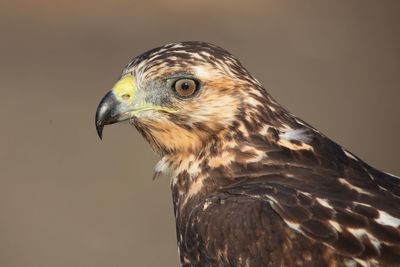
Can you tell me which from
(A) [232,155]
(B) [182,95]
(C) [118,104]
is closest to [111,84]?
(C) [118,104]

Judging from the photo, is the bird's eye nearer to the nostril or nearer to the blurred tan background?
the nostril

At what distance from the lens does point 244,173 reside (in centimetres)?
373

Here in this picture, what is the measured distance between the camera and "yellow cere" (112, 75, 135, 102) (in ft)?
13.0

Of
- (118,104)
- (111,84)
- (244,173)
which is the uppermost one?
(118,104)

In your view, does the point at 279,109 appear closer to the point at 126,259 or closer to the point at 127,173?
the point at 126,259

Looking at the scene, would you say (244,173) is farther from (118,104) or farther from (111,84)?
(111,84)

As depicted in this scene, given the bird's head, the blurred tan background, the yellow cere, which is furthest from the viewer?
the blurred tan background

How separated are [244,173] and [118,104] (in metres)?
0.66

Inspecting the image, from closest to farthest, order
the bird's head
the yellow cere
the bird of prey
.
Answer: the bird of prey < the bird's head < the yellow cere

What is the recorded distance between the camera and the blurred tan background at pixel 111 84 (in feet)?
24.0

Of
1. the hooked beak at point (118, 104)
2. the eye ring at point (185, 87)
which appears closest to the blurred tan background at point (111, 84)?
the hooked beak at point (118, 104)

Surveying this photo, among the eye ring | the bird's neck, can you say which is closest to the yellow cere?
the eye ring

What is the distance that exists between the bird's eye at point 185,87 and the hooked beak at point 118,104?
0.20m

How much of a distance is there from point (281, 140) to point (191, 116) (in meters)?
0.40
